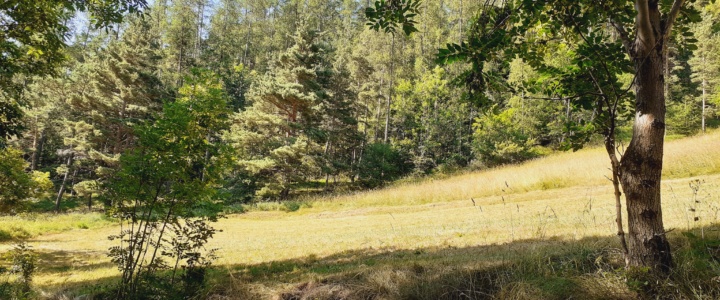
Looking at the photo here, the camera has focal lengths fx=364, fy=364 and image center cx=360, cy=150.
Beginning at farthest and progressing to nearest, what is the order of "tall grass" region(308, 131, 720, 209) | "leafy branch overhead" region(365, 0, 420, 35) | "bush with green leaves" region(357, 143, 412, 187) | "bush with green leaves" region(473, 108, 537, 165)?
"bush with green leaves" region(357, 143, 412, 187) → "bush with green leaves" region(473, 108, 537, 165) → "tall grass" region(308, 131, 720, 209) → "leafy branch overhead" region(365, 0, 420, 35)

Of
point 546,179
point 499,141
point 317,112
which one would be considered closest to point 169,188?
point 546,179

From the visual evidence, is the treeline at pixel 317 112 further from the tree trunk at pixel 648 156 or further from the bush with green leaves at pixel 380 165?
the tree trunk at pixel 648 156

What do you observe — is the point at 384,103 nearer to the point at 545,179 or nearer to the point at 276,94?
the point at 276,94

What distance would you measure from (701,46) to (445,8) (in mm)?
21642

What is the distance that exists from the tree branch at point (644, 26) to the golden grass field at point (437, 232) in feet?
7.35

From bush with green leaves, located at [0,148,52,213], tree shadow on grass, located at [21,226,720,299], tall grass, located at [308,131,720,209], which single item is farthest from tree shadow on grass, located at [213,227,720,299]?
tall grass, located at [308,131,720,209]

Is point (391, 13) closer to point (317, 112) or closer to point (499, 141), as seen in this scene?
point (317, 112)

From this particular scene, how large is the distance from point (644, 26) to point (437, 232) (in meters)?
5.32

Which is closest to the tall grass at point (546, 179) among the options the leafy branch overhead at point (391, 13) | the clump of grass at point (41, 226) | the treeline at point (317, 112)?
the treeline at point (317, 112)

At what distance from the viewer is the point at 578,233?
187 inches

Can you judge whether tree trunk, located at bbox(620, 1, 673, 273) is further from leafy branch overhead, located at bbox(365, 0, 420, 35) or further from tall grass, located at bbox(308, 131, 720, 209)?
tall grass, located at bbox(308, 131, 720, 209)

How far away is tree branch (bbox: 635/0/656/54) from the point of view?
7.44 ft

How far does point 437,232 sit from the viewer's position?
7062 millimetres

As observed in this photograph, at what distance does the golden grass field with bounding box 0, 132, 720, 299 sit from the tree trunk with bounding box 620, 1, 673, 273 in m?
1.53
